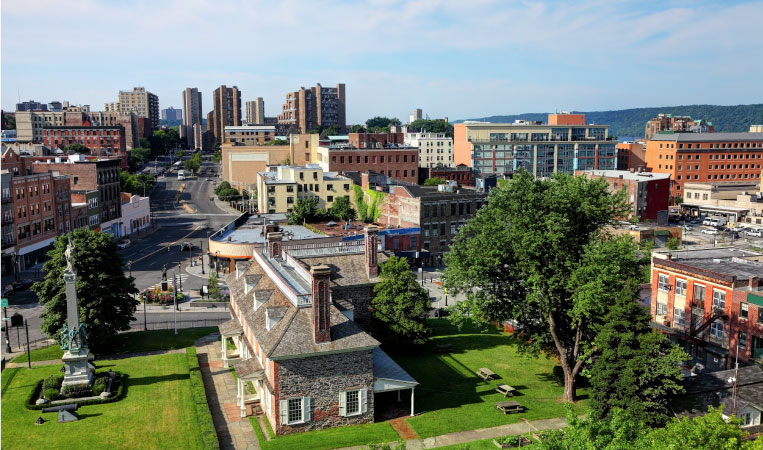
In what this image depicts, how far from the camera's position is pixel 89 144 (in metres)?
178

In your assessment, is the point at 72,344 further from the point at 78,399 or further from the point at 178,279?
the point at 178,279

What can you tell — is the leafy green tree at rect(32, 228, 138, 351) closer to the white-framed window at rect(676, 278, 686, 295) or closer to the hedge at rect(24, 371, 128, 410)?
the hedge at rect(24, 371, 128, 410)

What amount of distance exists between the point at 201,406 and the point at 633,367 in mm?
24092

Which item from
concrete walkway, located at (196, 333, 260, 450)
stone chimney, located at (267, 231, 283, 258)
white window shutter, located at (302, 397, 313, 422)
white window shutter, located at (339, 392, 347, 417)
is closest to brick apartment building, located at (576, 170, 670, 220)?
stone chimney, located at (267, 231, 283, 258)

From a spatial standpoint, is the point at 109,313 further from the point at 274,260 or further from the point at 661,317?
the point at 661,317

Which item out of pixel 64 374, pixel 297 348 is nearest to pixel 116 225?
pixel 64 374

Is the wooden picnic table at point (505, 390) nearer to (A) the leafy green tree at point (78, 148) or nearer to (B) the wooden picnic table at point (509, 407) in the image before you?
(B) the wooden picnic table at point (509, 407)

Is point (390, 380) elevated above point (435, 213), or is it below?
below

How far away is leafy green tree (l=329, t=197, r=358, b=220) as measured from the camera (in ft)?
333

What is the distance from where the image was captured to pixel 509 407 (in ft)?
124

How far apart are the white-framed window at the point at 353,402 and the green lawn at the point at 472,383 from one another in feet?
10.1

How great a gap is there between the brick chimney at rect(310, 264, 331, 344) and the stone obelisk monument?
16.2 m

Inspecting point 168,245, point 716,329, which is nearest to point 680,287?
point 716,329

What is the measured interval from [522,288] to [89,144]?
165739mm
